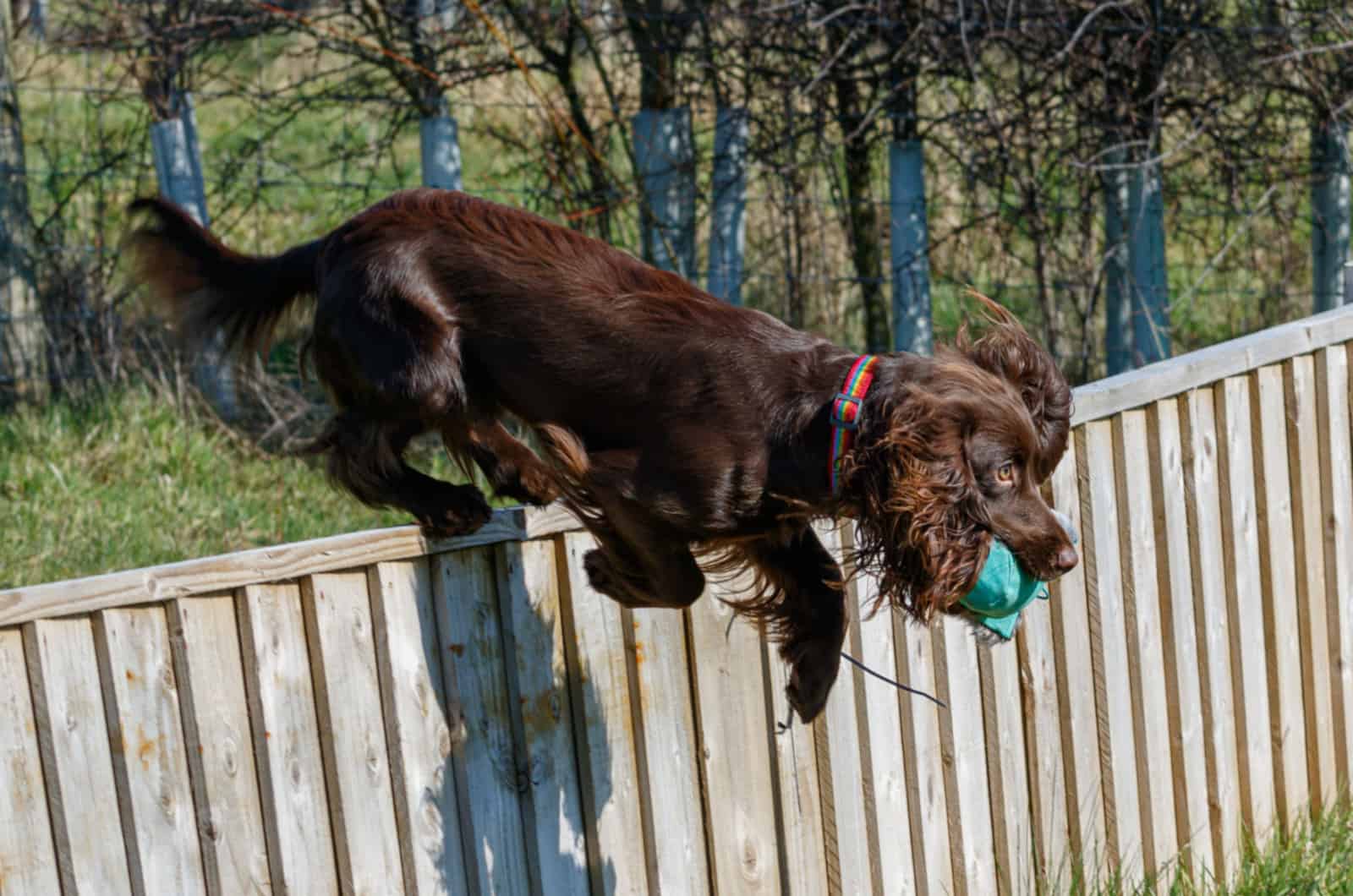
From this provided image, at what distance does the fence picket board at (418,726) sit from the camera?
2816mm

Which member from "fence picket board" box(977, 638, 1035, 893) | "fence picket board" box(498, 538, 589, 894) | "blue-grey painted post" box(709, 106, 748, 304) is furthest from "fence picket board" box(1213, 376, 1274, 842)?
"blue-grey painted post" box(709, 106, 748, 304)

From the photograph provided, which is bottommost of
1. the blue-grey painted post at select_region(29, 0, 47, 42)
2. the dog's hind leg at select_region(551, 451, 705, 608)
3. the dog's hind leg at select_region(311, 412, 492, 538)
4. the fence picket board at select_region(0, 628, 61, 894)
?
the fence picket board at select_region(0, 628, 61, 894)

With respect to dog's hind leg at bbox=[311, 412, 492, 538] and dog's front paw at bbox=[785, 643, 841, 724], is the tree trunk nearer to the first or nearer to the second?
dog's hind leg at bbox=[311, 412, 492, 538]

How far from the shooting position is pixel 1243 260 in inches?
302

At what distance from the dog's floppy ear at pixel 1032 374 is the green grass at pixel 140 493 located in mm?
2566

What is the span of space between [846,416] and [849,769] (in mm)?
968

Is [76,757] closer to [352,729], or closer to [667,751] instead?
[352,729]

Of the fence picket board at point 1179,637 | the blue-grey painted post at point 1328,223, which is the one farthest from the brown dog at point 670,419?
the blue-grey painted post at point 1328,223

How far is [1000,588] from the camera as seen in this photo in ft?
9.31

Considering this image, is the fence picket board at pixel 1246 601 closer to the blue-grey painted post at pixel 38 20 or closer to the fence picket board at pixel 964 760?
the fence picket board at pixel 964 760

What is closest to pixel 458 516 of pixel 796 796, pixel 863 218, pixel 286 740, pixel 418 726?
pixel 418 726

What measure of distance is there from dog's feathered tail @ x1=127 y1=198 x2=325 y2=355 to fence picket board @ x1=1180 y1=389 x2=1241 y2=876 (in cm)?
231

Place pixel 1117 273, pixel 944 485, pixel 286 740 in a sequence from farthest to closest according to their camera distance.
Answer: pixel 1117 273, pixel 944 485, pixel 286 740

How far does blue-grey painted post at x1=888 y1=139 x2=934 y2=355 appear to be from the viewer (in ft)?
22.5
